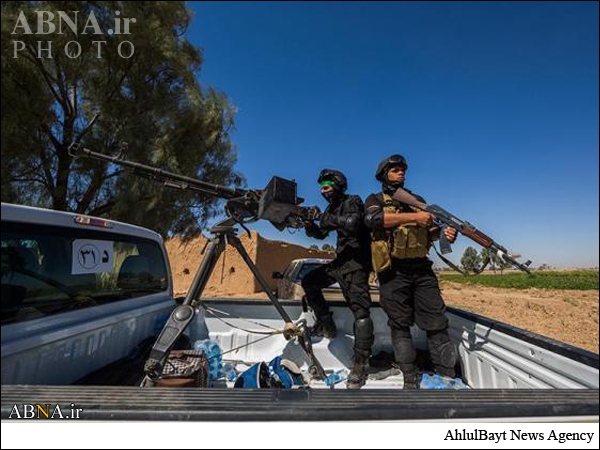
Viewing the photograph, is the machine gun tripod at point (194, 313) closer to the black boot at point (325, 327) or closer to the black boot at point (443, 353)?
the black boot at point (325, 327)

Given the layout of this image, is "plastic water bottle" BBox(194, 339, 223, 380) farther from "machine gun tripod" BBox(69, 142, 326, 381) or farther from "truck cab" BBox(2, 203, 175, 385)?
"machine gun tripod" BBox(69, 142, 326, 381)

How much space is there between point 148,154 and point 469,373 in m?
10.1

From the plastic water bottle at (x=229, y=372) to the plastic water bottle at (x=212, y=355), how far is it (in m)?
0.06

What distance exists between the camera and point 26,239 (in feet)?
5.59

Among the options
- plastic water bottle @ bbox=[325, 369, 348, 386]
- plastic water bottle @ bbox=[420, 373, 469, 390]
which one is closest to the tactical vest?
plastic water bottle @ bbox=[420, 373, 469, 390]

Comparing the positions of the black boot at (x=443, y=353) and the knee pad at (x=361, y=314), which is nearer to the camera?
the black boot at (x=443, y=353)

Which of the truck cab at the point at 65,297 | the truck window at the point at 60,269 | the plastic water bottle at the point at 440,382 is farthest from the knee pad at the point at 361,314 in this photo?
the truck window at the point at 60,269

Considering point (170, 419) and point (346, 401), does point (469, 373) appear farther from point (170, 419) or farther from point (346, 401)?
point (170, 419)

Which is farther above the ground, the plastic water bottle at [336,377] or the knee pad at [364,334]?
the knee pad at [364,334]

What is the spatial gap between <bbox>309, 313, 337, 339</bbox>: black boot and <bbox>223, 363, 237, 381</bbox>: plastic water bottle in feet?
2.77

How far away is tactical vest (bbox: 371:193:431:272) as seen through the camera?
2.87 m

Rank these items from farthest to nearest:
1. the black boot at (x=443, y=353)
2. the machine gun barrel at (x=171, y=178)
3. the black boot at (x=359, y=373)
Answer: the machine gun barrel at (x=171, y=178) → the black boot at (x=359, y=373) → the black boot at (x=443, y=353)

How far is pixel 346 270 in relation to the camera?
124 inches

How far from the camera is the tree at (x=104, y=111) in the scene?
9.33m
